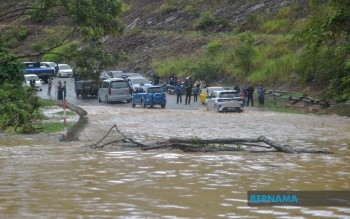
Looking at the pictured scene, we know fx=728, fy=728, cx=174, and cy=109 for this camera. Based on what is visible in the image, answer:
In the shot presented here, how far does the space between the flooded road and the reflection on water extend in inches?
0.6

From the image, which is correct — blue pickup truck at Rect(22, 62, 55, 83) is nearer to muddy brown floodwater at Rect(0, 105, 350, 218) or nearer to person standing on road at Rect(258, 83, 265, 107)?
person standing on road at Rect(258, 83, 265, 107)

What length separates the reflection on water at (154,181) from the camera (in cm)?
1173

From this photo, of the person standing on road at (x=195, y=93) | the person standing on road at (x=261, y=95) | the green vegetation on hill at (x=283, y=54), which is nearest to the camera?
the green vegetation on hill at (x=283, y=54)

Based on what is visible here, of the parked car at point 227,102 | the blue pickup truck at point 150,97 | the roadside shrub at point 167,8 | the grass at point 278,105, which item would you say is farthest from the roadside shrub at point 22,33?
the parked car at point 227,102

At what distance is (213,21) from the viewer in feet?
245

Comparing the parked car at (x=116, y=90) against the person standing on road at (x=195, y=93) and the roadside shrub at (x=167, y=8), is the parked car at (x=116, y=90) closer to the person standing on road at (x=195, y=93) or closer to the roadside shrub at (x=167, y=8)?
the person standing on road at (x=195, y=93)

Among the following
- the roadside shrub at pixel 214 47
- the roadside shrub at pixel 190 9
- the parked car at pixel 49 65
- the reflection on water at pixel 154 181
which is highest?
the roadside shrub at pixel 190 9

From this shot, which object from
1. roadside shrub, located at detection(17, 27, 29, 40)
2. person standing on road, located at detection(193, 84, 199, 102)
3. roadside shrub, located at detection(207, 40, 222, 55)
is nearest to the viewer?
person standing on road, located at detection(193, 84, 199, 102)

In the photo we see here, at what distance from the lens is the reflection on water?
11727 mm

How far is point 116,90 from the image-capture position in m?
50.5

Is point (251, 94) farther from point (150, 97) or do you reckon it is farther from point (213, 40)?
point (213, 40)

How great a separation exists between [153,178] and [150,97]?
30372mm

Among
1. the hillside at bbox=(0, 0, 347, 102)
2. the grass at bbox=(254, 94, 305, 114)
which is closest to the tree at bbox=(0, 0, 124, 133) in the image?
the hillside at bbox=(0, 0, 347, 102)

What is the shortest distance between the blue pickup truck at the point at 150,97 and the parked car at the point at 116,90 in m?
3.18
